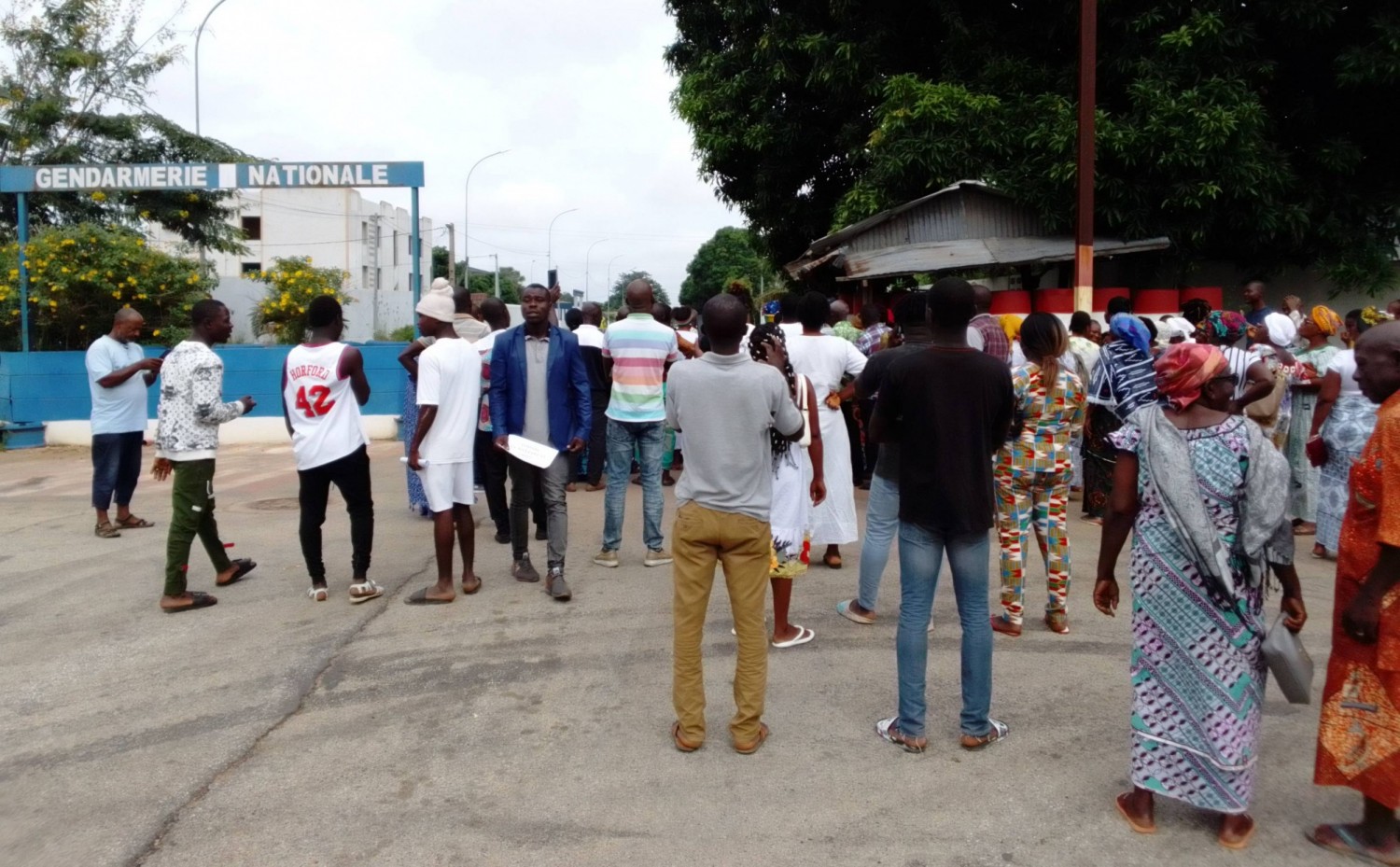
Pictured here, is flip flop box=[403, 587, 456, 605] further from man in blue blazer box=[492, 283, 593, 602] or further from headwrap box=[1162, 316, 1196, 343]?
headwrap box=[1162, 316, 1196, 343]

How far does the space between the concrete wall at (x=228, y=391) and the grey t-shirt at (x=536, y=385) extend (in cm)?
872

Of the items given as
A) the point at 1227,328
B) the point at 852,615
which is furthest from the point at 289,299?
the point at 1227,328

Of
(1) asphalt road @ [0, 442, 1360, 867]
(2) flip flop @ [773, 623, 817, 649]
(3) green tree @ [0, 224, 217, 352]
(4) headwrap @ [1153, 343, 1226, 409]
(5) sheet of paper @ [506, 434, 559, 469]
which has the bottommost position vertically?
(1) asphalt road @ [0, 442, 1360, 867]

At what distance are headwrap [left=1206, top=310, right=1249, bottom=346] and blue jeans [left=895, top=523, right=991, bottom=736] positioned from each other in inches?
170

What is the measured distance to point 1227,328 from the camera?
7.36m

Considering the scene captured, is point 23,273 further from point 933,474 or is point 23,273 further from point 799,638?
point 933,474

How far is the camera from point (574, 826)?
3.57 m

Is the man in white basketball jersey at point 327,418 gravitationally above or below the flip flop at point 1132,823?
above

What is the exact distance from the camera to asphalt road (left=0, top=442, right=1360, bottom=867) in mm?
3463

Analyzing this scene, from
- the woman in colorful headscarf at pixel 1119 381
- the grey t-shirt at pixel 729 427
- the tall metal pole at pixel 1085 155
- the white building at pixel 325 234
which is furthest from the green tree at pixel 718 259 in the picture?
the grey t-shirt at pixel 729 427

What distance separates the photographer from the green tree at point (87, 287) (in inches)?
609

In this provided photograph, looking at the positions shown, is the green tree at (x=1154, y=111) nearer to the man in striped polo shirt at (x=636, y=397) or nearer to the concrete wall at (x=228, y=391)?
the concrete wall at (x=228, y=391)

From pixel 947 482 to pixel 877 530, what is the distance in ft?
5.35

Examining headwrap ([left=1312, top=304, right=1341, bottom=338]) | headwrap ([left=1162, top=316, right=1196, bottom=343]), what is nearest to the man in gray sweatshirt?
headwrap ([left=1162, top=316, right=1196, bottom=343])
